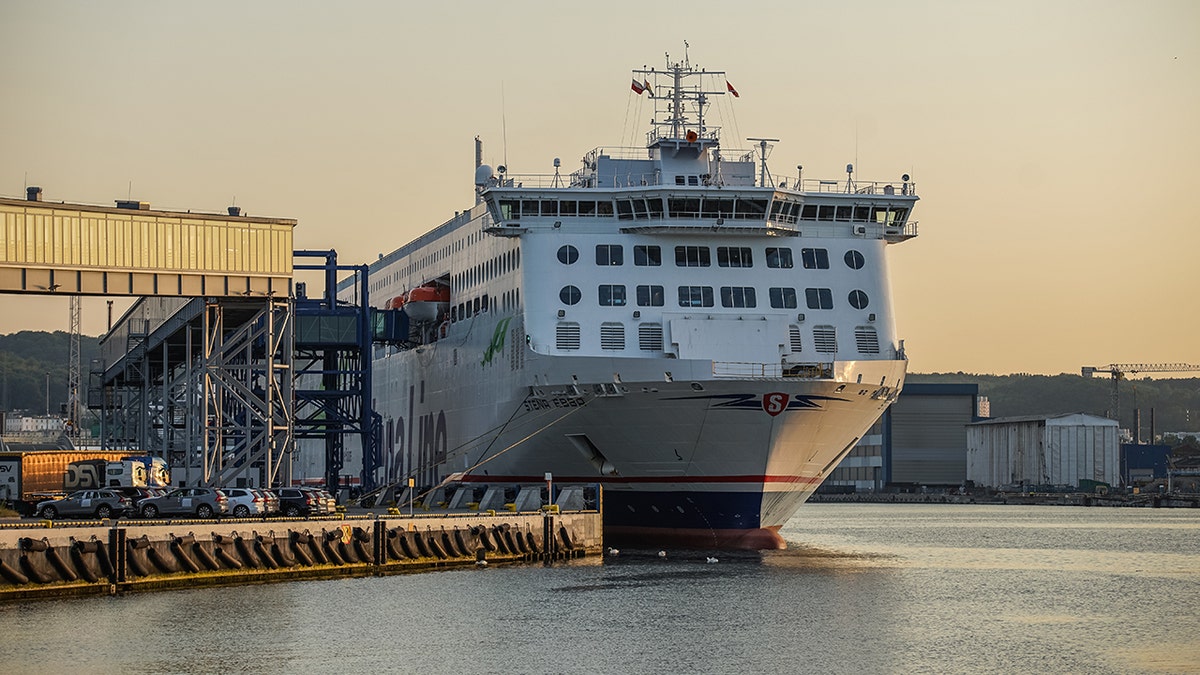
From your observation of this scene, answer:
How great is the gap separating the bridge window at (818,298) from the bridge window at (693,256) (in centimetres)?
341

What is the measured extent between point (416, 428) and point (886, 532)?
25062 mm

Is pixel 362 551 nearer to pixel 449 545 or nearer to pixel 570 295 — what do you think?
pixel 449 545

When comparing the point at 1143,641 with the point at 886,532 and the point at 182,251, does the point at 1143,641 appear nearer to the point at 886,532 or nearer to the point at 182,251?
the point at 182,251

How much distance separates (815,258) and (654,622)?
21.2 metres

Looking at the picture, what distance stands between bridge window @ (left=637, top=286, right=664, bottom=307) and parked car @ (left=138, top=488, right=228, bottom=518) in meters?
14.7

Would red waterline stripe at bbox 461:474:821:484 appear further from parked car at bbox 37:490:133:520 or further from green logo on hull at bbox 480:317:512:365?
parked car at bbox 37:490:133:520

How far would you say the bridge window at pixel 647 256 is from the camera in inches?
2135

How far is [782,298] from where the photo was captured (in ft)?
178

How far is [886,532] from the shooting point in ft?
→ 271

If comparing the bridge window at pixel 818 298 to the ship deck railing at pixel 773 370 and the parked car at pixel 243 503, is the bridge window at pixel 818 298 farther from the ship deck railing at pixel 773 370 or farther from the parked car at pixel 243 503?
the parked car at pixel 243 503

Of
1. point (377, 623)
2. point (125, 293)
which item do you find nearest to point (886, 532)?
point (125, 293)

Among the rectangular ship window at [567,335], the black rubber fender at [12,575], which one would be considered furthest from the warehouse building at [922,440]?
the black rubber fender at [12,575]

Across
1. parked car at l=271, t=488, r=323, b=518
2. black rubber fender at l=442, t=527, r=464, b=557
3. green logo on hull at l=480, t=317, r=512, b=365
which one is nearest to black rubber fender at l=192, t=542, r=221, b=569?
parked car at l=271, t=488, r=323, b=518

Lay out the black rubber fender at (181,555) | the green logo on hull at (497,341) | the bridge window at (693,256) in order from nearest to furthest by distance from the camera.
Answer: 1. the black rubber fender at (181,555)
2. the bridge window at (693,256)
3. the green logo on hull at (497,341)
